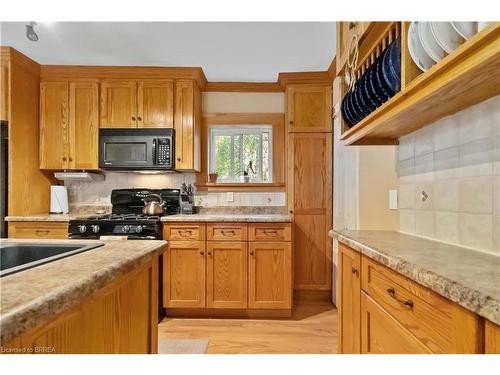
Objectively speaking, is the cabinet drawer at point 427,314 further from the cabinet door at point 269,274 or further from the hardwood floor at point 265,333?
the cabinet door at point 269,274

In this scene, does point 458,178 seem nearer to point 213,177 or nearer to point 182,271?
point 182,271

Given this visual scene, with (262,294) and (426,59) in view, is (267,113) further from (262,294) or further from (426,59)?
(426,59)

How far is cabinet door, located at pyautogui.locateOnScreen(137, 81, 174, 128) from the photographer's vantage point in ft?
9.85

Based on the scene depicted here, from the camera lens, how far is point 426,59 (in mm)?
1073

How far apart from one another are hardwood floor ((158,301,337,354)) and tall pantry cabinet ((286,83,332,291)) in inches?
16.0

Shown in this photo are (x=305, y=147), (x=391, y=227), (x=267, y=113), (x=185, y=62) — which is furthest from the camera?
(x=267, y=113)

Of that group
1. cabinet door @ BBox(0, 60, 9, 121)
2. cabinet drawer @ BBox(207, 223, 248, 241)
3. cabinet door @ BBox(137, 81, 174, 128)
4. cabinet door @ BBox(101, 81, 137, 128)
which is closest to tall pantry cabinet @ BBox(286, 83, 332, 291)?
cabinet drawer @ BBox(207, 223, 248, 241)

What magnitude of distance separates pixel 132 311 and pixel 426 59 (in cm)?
136

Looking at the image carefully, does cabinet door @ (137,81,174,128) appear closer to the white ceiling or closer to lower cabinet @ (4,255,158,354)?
→ the white ceiling

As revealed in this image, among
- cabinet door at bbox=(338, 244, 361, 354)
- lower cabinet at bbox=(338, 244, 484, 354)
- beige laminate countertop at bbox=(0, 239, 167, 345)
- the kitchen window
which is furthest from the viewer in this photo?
the kitchen window

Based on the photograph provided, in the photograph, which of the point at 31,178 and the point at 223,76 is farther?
the point at 223,76

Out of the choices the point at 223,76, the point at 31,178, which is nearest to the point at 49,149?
the point at 31,178

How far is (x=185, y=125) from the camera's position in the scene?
300 cm
